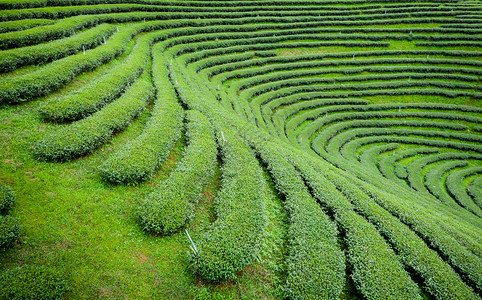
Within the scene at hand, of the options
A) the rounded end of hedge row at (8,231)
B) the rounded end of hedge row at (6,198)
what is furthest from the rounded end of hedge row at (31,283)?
the rounded end of hedge row at (6,198)

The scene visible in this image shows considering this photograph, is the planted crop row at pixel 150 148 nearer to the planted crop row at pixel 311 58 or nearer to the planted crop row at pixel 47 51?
the planted crop row at pixel 47 51

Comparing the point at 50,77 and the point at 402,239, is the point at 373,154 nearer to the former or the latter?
the point at 402,239

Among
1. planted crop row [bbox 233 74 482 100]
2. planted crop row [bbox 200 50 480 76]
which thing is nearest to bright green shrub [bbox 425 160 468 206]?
planted crop row [bbox 233 74 482 100]

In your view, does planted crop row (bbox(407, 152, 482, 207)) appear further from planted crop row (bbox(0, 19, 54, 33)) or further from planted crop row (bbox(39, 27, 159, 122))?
planted crop row (bbox(0, 19, 54, 33))

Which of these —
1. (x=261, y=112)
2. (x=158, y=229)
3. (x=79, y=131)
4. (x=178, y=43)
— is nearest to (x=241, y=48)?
(x=178, y=43)

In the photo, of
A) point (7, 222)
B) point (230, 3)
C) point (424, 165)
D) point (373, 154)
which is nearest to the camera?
point (7, 222)

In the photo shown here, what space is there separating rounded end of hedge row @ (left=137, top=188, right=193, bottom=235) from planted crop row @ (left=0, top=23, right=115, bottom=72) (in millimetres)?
10942

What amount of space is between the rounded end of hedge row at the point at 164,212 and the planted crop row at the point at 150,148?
130 centimetres

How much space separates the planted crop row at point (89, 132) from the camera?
9198 mm

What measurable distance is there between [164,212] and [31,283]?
3.33 m

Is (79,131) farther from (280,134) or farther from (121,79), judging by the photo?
(280,134)

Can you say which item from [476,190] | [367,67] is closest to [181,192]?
[476,190]

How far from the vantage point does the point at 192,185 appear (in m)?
9.28

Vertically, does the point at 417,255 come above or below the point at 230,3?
below
